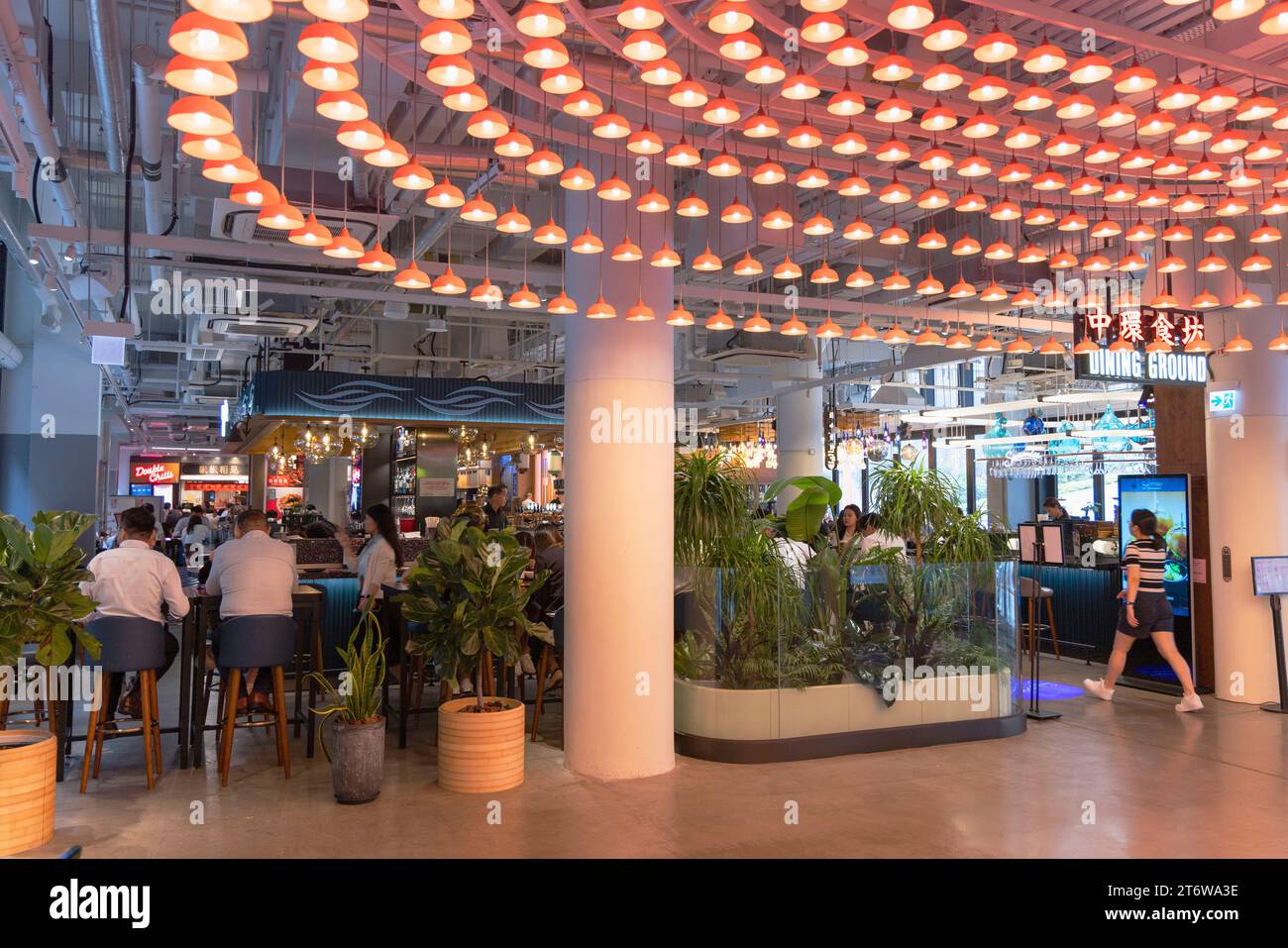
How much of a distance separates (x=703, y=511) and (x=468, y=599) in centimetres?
185

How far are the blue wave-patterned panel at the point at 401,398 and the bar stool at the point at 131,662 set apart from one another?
21.1 feet

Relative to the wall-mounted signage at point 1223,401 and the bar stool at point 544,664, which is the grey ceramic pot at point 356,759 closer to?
the bar stool at point 544,664

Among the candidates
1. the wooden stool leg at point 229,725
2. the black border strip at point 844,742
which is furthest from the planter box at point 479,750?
the black border strip at point 844,742

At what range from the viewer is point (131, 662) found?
536 cm

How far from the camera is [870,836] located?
4.68 m

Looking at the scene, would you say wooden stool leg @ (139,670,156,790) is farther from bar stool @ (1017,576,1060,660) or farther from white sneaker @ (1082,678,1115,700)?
white sneaker @ (1082,678,1115,700)

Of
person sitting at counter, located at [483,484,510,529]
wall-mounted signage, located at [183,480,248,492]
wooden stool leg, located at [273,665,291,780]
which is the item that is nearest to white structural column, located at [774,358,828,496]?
person sitting at counter, located at [483,484,510,529]

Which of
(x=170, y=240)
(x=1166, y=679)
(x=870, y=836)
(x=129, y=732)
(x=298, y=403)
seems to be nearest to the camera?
(x=870, y=836)

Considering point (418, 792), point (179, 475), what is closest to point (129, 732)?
point (418, 792)

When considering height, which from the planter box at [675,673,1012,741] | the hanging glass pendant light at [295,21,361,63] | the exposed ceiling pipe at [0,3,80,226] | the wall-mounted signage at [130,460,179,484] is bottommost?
the planter box at [675,673,1012,741]

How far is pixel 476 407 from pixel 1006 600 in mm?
7525

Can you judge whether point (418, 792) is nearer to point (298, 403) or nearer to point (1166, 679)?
point (1166, 679)

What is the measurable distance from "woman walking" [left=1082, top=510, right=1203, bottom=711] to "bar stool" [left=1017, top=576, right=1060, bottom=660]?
64 cm

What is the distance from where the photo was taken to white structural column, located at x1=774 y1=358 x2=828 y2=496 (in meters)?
17.2
